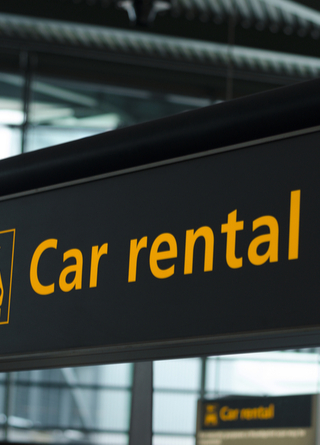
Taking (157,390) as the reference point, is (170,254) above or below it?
above

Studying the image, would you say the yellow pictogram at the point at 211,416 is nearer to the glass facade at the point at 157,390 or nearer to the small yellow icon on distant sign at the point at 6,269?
the glass facade at the point at 157,390

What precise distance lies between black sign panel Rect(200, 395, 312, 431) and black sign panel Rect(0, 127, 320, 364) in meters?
4.13

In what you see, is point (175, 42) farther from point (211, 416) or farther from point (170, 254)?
point (170, 254)

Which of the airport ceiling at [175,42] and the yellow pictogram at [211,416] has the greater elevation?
the airport ceiling at [175,42]

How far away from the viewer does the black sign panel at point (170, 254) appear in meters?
0.93

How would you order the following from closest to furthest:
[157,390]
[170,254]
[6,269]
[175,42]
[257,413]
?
1. [170,254]
2. [6,269]
3. [257,413]
4. [175,42]
5. [157,390]

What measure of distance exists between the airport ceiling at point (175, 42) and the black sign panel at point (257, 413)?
3641 millimetres

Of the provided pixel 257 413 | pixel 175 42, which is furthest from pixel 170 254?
pixel 175 42

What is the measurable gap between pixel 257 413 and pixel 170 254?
181 inches

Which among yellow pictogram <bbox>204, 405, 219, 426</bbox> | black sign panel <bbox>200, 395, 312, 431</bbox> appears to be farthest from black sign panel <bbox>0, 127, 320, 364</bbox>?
yellow pictogram <bbox>204, 405, 219, 426</bbox>

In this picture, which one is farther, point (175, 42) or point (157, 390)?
point (157, 390)

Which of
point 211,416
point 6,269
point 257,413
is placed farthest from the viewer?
point 211,416

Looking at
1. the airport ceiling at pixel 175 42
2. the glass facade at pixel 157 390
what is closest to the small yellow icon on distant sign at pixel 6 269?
the airport ceiling at pixel 175 42

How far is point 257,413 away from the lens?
539 cm
